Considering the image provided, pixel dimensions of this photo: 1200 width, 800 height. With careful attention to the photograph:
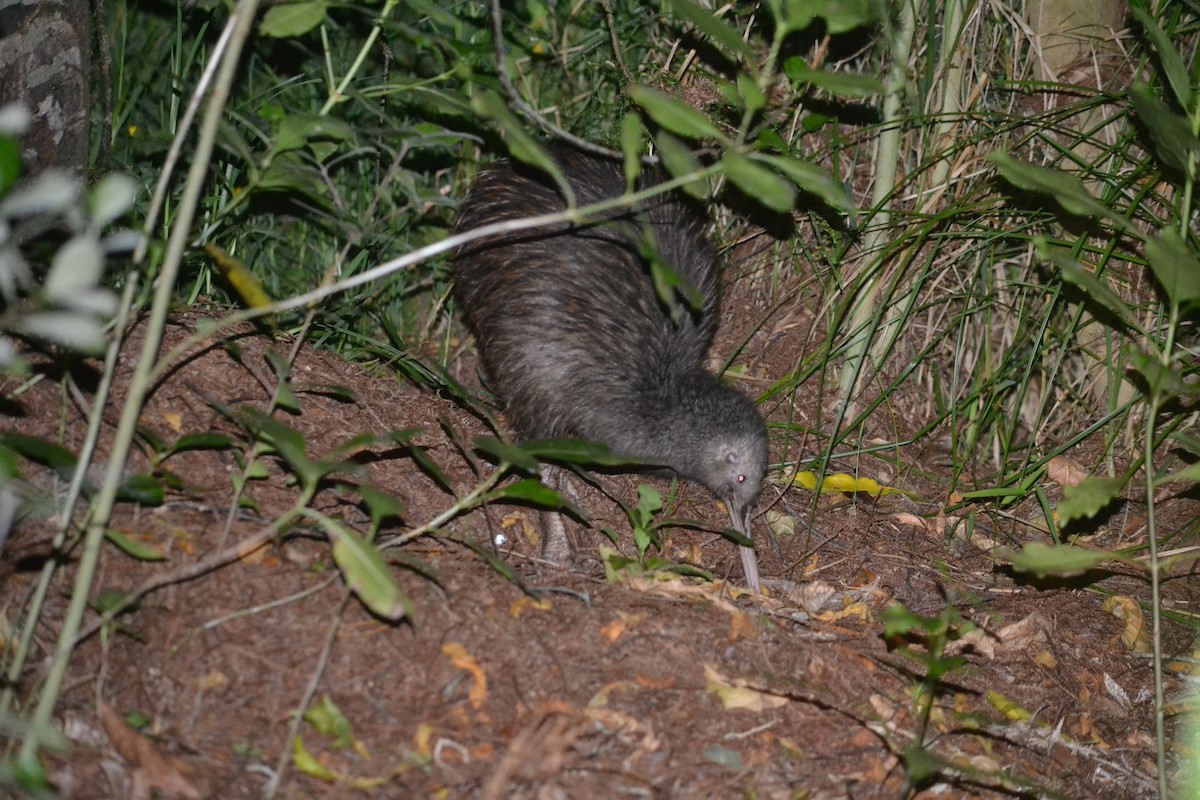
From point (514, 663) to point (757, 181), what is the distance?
1545 mm

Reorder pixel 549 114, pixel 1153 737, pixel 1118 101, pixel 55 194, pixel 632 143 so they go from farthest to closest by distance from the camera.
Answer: pixel 549 114, pixel 1118 101, pixel 1153 737, pixel 632 143, pixel 55 194

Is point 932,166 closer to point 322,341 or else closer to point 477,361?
point 477,361

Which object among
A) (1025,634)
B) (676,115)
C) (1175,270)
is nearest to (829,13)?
(676,115)

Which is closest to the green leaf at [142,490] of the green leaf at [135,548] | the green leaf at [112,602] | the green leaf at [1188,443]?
the green leaf at [135,548]

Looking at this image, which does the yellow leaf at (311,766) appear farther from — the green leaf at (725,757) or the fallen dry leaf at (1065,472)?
the fallen dry leaf at (1065,472)

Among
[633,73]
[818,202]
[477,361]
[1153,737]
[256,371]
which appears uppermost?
[633,73]

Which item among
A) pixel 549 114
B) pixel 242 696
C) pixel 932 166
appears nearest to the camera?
pixel 242 696

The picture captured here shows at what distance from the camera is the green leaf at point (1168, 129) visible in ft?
10.0

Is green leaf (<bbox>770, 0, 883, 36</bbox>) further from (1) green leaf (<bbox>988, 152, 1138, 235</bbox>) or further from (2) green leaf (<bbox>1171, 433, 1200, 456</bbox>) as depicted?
(2) green leaf (<bbox>1171, 433, 1200, 456</bbox>)

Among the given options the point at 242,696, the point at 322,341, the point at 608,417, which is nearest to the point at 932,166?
the point at 608,417

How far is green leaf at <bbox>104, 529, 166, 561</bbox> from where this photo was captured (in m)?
2.87

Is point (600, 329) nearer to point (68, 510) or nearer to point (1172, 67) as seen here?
point (1172, 67)

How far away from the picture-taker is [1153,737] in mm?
3781

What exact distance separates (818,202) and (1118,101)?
1.27m
